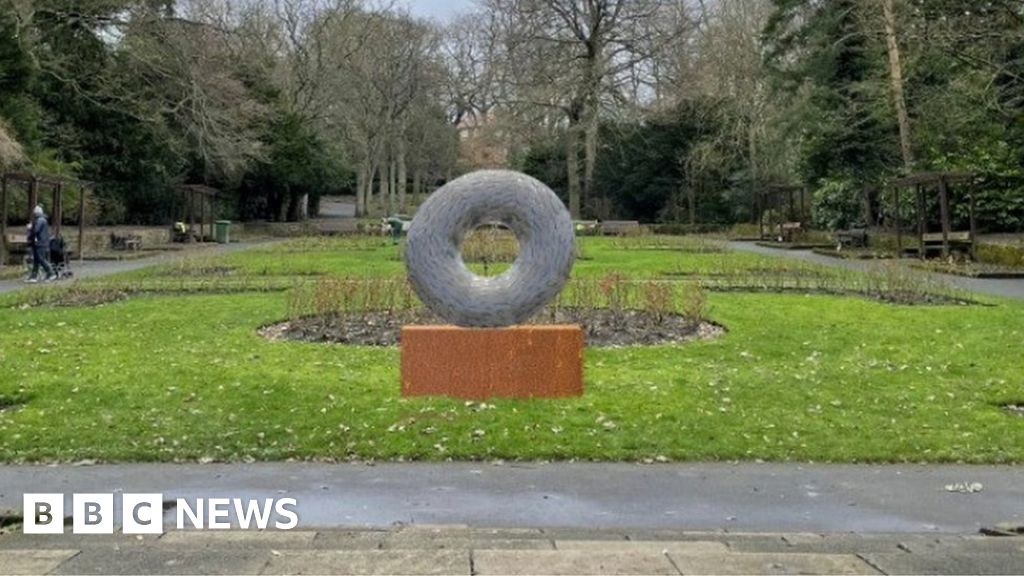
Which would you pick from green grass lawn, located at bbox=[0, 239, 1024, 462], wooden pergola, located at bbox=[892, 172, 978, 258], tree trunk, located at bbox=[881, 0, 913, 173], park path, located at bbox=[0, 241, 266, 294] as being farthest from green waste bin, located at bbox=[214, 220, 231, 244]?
green grass lawn, located at bbox=[0, 239, 1024, 462]

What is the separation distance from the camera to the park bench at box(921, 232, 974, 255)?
28375 mm

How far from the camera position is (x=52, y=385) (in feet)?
33.1

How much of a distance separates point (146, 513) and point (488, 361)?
12.7 feet

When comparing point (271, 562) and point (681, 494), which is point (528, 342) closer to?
point (681, 494)

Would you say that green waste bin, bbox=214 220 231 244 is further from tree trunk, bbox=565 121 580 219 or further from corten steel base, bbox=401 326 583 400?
corten steel base, bbox=401 326 583 400

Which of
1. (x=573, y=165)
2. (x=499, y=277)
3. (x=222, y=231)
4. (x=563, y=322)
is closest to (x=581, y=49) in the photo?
(x=573, y=165)

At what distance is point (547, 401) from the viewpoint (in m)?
9.33

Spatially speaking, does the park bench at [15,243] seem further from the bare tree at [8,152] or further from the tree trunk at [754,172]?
the tree trunk at [754,172]

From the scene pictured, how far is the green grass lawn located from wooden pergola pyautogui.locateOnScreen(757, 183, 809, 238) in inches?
1068

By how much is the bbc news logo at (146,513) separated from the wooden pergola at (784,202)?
120ft

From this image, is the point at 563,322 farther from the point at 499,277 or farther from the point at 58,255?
the point at 58,255

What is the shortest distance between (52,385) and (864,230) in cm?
3124

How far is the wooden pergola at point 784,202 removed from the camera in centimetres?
4194

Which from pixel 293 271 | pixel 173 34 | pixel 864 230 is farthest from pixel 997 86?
pixel 173 34
